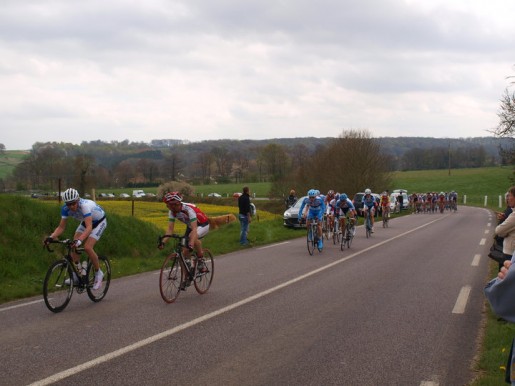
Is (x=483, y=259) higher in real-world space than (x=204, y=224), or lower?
lower

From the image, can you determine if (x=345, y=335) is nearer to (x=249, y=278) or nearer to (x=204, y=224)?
(x=204, y=224)

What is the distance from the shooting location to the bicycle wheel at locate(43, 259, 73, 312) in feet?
25.5

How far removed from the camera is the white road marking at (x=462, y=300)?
8039mm

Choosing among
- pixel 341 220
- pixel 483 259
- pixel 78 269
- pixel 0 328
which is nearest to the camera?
pixel 0 328

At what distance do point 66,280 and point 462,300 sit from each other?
6.28 metres

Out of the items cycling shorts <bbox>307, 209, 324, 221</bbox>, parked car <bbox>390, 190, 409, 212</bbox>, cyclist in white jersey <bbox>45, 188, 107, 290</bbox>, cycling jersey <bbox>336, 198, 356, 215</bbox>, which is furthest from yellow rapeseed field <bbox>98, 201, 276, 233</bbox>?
cyclist in white jersey <bbox>45, 188, 107, 290</bbox>

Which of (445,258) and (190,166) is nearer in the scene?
(445,258)

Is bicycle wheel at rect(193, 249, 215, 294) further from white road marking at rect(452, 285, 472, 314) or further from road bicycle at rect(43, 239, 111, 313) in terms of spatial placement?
white road marking at rect(452, 285, 472, 314)

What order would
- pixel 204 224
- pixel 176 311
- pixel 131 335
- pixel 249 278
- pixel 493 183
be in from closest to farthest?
pixel 131 335 < pixel 176 311 < pixel 204 224 < pixel 249 278 < pixel 493 183

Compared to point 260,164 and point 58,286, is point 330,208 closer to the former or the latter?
point 58,286

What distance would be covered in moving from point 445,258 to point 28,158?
2711 inches

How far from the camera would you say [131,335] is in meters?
6.46

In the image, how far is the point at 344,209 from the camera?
18.5m

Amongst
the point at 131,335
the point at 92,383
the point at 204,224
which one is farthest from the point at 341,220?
the point at 92,383
